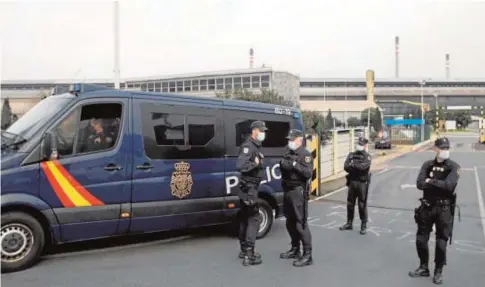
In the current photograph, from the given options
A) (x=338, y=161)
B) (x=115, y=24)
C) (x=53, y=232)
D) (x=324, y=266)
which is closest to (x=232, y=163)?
(x=324, y=266)

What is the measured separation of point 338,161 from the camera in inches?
723

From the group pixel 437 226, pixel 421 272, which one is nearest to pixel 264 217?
pixel 421 272

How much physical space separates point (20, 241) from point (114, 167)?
1428 millimetres

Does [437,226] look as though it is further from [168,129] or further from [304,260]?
[168,129]

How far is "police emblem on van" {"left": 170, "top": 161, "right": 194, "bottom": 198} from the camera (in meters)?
6.80

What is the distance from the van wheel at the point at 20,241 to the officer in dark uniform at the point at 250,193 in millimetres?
2553

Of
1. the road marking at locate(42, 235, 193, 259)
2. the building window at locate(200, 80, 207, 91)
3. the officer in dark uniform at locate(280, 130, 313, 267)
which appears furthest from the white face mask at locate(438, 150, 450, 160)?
the building window at locate(200, 80, 207, 91)

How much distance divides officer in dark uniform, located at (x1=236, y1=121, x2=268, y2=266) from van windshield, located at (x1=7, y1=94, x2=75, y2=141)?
2.42 metres

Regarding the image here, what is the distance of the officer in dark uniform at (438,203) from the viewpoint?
5621mm

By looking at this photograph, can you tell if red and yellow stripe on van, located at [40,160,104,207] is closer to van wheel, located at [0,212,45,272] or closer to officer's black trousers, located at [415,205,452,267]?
van wheel, located at [0,212,45,272]

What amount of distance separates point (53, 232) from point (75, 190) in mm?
571

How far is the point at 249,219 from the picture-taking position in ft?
20.9

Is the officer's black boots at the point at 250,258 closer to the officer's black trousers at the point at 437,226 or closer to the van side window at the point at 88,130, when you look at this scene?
the officer's black trousers at the point at 437,226

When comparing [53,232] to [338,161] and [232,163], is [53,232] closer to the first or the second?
[232,163]
